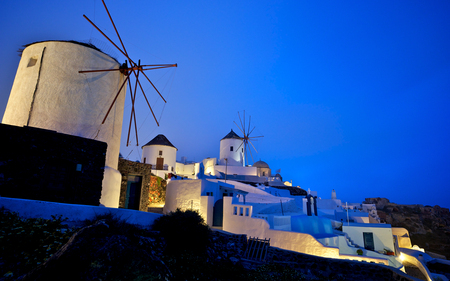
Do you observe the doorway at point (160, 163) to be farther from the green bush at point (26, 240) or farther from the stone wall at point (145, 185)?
the green bush at point (26, 240)

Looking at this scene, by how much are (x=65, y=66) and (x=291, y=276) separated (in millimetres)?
12088

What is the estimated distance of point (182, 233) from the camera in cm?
833

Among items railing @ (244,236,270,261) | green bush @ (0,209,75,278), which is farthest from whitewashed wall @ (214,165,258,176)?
green bush @ (0,209,75,278)

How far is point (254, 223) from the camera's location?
11969mm

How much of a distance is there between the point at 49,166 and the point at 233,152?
2778 cm

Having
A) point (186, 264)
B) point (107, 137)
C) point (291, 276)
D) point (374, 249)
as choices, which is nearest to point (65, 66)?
point (107, 137)

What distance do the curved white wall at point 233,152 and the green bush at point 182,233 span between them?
25.0m

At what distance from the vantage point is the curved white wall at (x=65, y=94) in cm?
964

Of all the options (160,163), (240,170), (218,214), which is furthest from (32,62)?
(240,170)

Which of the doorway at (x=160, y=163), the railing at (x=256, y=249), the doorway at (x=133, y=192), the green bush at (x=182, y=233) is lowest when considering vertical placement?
the railing at (x=256, y=249)

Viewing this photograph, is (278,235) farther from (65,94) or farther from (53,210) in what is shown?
(65,94)

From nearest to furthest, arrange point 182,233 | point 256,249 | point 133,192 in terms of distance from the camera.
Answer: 1. point 182,233
2. point 256,249
3. point 133,192

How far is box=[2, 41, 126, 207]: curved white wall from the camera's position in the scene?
9641 millimetres

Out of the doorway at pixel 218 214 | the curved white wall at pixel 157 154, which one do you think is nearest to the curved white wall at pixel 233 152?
the curved white wall at pixel 157 154
